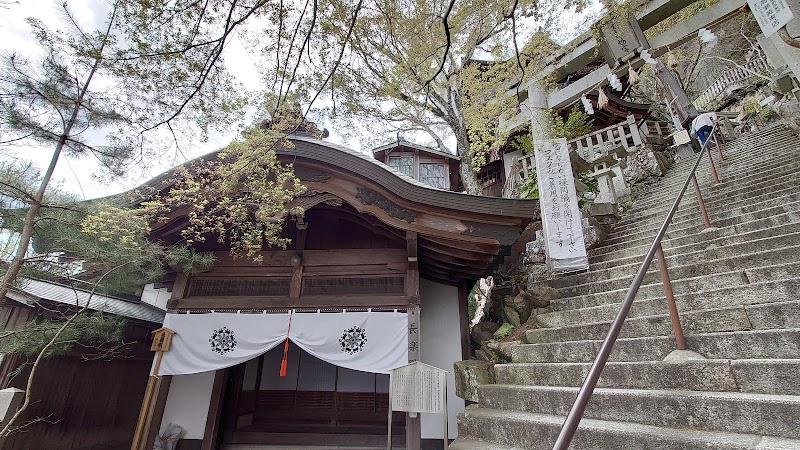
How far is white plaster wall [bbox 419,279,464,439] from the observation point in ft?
19.7

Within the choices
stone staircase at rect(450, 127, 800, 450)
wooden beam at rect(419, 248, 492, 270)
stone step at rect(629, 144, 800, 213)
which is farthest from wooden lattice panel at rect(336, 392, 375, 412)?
stone step at rect(629, 144, 800, 213)

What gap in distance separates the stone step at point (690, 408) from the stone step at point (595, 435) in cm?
7

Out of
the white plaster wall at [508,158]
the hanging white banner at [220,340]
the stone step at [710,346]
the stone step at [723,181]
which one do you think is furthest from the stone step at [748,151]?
the hanging white banner at [220,340]

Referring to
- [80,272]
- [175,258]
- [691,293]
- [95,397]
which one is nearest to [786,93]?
[691,293]

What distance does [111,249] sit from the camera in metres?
4.78

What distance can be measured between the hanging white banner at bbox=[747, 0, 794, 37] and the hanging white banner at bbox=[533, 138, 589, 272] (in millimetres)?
3984

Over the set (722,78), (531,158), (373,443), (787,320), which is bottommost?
(373,443)

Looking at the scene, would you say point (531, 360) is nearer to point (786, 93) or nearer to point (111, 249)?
point (111, 249)

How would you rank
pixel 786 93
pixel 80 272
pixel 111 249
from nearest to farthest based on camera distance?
pixel 111 249
pixel 80 272
pixel 786 93

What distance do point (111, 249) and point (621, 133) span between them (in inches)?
527

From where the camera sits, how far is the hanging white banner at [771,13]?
5.45 metres

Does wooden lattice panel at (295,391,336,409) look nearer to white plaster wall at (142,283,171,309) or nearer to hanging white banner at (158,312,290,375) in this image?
hanging white banner at (158,312,290,375)

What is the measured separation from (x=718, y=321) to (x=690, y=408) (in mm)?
1122

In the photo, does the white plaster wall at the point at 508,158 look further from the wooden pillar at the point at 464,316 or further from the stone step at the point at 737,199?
the wooden pillar at the point at 464,316
